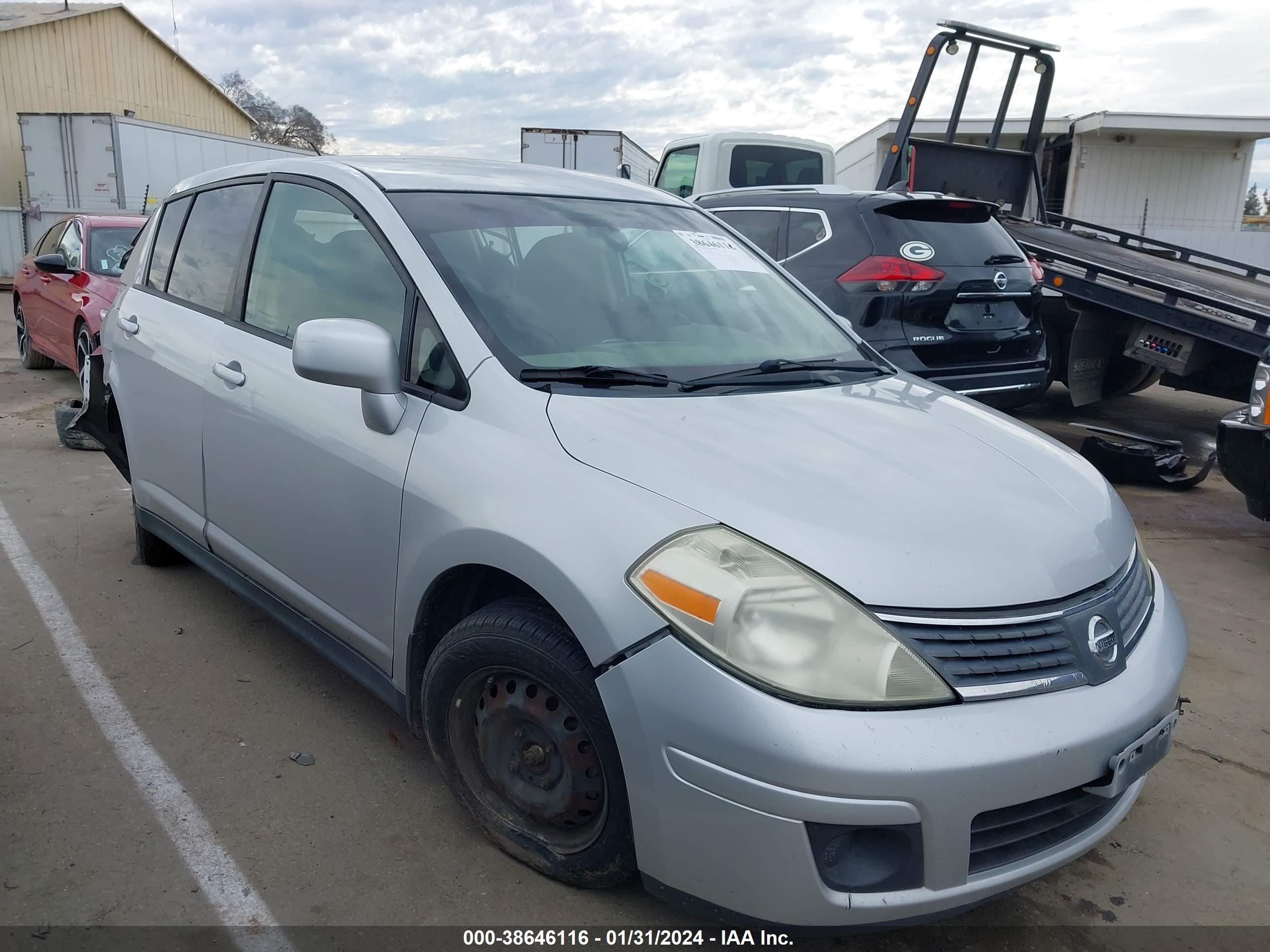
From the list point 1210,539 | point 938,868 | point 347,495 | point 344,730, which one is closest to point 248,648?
point 344,730

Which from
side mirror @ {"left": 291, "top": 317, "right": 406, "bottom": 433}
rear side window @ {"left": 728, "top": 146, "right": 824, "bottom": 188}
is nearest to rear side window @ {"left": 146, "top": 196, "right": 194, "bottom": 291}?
side mirror @ {"left": 291, "top": 317, "right": 406, "bottom": 433}

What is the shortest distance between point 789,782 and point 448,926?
3.16 feet

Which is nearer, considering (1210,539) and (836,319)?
(836,319)

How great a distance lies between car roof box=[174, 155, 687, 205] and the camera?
3000 mm

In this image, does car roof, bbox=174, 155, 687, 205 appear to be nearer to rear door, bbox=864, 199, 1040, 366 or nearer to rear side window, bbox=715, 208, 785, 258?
rear door, bbox=864, 199, 1040, 366

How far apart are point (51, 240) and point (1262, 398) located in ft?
32.9

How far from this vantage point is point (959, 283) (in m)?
6.00

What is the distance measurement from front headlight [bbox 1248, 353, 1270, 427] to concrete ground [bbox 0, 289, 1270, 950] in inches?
33.4

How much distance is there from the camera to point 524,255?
2.82 m

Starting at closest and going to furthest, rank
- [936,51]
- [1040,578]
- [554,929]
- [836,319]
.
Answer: [1040,578], [554,929], [836,319], [936,51]

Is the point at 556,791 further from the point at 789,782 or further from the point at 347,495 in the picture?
the point at 347,495

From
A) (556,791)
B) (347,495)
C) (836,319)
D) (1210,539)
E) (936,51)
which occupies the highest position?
(936,51)

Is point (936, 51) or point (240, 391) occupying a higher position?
point (936, 51)

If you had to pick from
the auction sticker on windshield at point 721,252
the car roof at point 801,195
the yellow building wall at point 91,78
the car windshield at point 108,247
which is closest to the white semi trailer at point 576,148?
the car windshield at point 108,247
